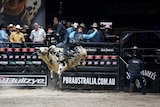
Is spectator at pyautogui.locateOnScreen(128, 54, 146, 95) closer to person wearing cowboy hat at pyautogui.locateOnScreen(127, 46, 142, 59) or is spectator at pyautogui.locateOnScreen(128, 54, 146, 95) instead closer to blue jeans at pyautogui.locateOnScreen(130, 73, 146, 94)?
blue jeans at pyautogui.locateOnScreen(130, 73, 146, 94)

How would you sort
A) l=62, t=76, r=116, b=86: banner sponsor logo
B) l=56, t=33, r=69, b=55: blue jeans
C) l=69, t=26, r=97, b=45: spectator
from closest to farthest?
l=56, t=33, r=69, b=55: blue jeans → l=69, t=26, r=97, b=45: spectator → l=62, t=76, r=116, b=86: banner sponsor logo

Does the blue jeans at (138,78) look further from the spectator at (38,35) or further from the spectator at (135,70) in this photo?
the spectator at (38,35)

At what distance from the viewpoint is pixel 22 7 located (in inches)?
819

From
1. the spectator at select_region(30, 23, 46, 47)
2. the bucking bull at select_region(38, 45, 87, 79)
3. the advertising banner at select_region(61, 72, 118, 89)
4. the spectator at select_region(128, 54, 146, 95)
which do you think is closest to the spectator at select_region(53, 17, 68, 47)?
the bucking bull at select_region(38, 45, 87, 79)

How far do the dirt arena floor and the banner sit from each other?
155 inches

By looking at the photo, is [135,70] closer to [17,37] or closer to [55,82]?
[55,82]

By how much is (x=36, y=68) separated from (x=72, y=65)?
4.81 feet

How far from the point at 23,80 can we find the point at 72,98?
2.73 metres

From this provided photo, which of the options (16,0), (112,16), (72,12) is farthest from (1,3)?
(112,16)

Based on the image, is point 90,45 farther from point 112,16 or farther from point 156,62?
point 112,16

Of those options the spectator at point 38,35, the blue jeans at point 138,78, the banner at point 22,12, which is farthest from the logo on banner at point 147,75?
the banner at point 22,12

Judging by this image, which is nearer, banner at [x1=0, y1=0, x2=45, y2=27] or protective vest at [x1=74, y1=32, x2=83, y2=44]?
protective vest at [x1=74, y1=32, x2=83, y2=44]

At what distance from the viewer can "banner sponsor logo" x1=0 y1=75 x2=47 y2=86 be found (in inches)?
701

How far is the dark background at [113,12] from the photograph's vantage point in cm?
2147
